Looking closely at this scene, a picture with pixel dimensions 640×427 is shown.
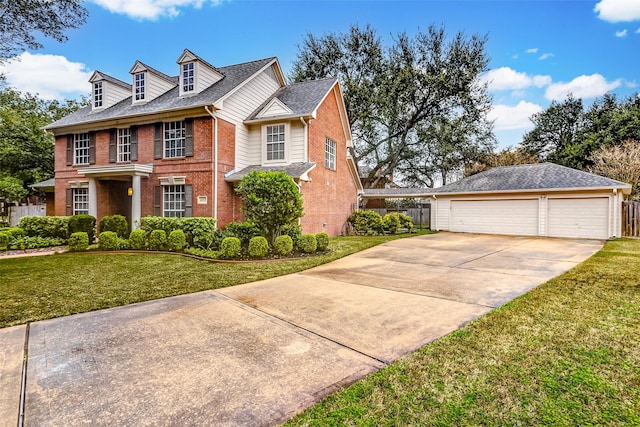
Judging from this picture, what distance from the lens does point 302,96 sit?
1436 cm

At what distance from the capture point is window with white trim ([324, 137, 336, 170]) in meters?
14.6

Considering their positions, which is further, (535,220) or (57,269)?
(535,220)

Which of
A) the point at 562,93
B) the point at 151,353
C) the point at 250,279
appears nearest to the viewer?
the point at 151,353

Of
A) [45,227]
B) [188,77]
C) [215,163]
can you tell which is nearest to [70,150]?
[45,227]

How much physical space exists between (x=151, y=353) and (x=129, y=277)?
13.8ft

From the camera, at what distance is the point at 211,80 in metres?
13.9

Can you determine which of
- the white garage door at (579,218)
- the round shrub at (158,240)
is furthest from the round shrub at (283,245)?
the white garage door at (579,218)

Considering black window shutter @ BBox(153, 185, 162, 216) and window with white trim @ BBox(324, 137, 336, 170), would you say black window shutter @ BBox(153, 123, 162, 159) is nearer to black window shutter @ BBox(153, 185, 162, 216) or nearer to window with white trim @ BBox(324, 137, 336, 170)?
black window shutter @ BBox(153, 185, 162, 216)

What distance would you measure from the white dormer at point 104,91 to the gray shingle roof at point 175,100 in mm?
299

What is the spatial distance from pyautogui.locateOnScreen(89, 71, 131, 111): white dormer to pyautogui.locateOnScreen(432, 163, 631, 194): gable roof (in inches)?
696

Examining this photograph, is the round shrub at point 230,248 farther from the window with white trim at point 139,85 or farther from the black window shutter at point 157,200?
the window with white trim at point 139,85

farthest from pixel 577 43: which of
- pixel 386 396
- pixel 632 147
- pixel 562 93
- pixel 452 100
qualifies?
pixel 386 396

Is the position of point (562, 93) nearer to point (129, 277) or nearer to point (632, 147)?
point (632, 147)

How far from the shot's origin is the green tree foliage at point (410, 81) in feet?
72.9
